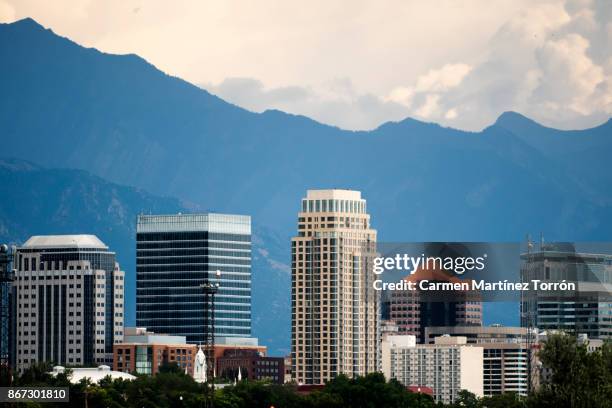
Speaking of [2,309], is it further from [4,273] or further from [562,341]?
[562,341]

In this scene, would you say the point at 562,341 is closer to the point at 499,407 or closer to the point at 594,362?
the point at 594,362

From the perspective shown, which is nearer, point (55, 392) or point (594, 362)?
point (594, 362)

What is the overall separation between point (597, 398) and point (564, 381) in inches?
126

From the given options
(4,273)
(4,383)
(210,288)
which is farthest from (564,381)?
(4,383)

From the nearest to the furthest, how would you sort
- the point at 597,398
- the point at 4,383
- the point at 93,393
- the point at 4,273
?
the point at 597,398 < the point at 4,273 < the point at 4,383 < the point at 93,393

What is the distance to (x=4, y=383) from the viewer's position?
155m

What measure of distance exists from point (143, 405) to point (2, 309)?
58.5m

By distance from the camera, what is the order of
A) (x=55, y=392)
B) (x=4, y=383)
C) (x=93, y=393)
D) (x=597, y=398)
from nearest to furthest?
(x=597, y=398), (x=4, y=383), (x=55, y=392), (x=93, y=393)

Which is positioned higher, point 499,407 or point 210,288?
point 210,288

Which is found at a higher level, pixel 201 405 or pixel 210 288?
pixel 210 288

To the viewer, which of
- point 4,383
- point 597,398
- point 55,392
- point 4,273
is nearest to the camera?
point 597,398

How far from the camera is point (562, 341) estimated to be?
118m

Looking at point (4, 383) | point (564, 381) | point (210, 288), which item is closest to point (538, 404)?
point (564, 381)

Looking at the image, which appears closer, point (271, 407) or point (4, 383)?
point (4, 383)
